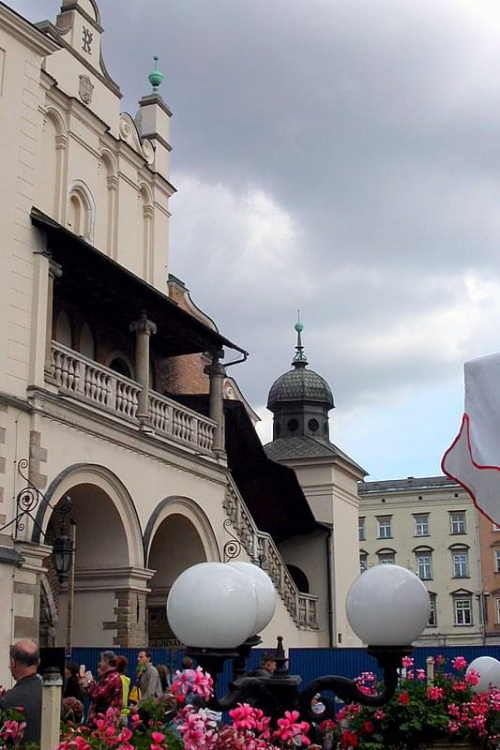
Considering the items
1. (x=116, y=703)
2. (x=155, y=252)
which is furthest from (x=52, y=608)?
(x=116, y=703)

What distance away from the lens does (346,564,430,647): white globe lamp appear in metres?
4.98

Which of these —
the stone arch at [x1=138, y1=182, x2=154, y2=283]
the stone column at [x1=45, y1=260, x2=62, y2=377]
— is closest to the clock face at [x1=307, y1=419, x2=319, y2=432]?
the stone arch at [x1=138, y1=182, x2=154, y2=283]

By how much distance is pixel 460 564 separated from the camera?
63656mm

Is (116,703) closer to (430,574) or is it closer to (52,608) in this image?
(52,608)

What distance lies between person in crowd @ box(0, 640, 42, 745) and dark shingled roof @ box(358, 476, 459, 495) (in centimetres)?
6124

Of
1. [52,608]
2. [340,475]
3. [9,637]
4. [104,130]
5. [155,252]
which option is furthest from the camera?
[340,475]

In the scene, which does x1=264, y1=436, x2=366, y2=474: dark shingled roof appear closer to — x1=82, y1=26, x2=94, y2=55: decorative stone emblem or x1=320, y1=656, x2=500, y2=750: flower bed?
x1=82, y1=26, x2=94, y2=55: decorative stone emblem

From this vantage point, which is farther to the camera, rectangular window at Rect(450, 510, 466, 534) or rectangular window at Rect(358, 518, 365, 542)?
rectangular window at Rect(358, 518, 365, 542)

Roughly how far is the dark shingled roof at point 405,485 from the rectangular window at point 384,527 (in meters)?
1.59

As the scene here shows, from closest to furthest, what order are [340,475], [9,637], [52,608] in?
[9,637]
[52,608]
[340,475]

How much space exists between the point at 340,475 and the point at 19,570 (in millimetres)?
18136

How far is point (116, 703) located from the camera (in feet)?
15.2

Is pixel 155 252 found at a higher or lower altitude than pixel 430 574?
higher

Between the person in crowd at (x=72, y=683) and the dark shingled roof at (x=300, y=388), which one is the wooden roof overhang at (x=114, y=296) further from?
the dark shingled roof at (x=300, y=388)
